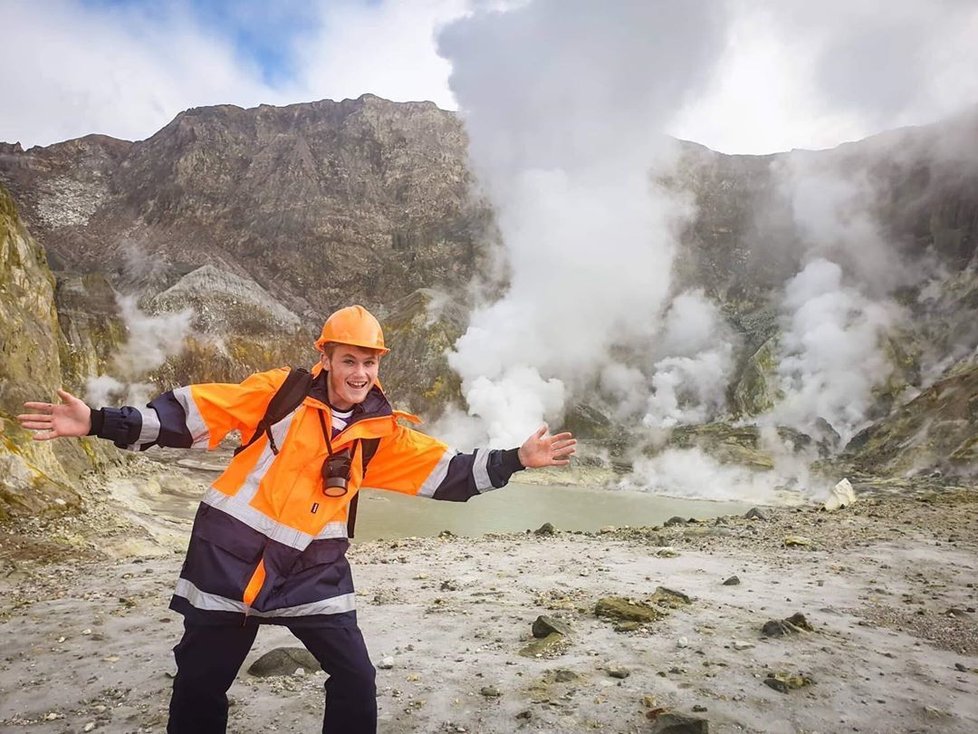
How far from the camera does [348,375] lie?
286 centimetres

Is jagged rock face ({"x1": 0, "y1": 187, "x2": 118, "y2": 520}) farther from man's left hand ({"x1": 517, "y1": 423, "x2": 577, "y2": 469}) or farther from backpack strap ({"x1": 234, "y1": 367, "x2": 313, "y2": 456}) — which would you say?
man's left hand ({"x1": 517, "y1": 423, "x2": 577, "y2": 469})

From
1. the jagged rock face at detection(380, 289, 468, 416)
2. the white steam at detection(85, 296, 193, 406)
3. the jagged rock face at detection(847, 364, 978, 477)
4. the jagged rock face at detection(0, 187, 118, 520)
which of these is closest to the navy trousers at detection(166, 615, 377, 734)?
the jagged rock face at detection(0, 187, 118, 520)

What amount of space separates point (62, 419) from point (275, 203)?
2358 inches

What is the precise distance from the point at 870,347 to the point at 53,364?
44.2m

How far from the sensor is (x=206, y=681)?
247 cm

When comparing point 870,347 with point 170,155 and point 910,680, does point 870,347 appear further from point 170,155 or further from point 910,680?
point 170,155

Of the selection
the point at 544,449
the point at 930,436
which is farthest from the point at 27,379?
the point at 930,436

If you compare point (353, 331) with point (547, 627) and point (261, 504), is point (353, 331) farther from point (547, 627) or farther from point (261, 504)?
point (547, 627)

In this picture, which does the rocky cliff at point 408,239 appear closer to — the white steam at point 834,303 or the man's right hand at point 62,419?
the white steam at point 834,303

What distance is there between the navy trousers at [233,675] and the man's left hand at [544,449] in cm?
125

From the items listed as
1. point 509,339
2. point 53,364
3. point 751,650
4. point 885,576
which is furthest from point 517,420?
point 751,650

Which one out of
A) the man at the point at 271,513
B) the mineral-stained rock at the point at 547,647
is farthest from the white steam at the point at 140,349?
the man at the point at 271,513

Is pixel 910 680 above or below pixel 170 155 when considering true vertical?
below

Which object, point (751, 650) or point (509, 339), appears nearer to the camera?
point (751, 650)
